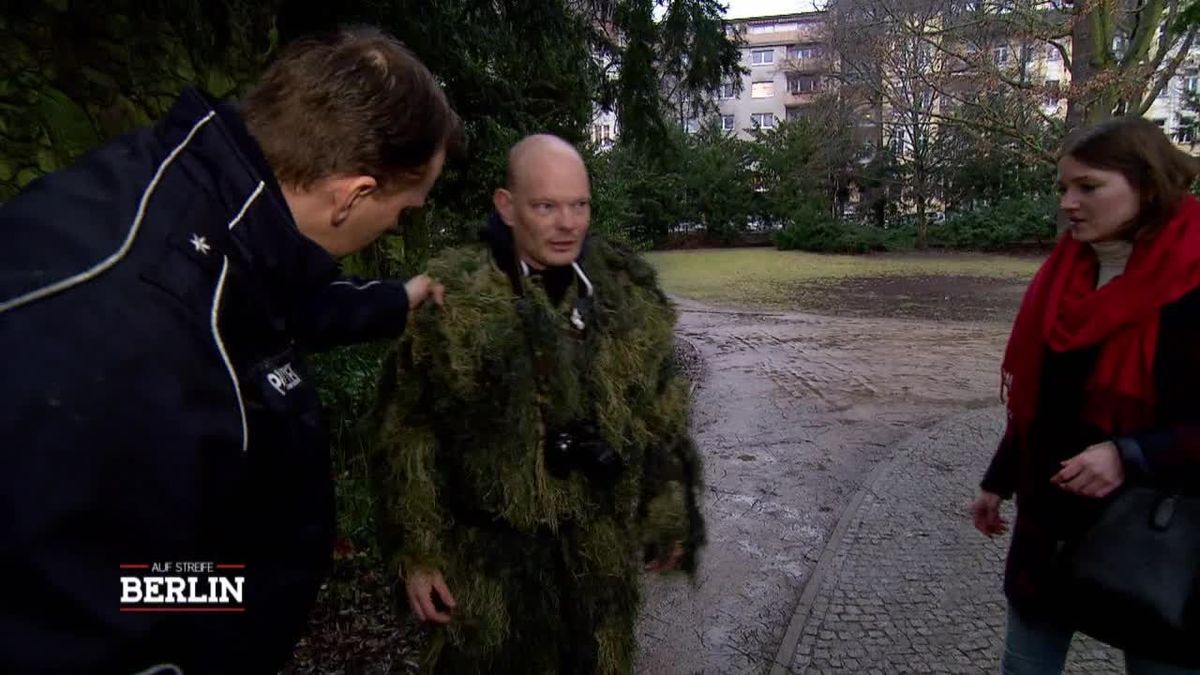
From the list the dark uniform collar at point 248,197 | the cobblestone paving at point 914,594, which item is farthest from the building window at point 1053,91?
the dark uniform collar at point 248,197

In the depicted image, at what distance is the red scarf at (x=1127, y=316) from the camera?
1.87 metres

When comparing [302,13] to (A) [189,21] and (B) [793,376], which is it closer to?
(A) [189,21]

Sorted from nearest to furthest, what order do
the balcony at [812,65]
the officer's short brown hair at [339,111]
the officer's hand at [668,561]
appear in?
the officer's short brown hair at [339,111]
the officer's hand at [668,561]
the balcony at [812,65]

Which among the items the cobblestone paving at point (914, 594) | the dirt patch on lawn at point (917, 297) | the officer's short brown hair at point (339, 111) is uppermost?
the officer's short brown hair at point (339, 111)

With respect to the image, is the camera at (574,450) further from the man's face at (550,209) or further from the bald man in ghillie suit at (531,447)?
the man's face at (550,209)

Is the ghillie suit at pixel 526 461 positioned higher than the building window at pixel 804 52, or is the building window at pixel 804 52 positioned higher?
the building window at pixel 804 52

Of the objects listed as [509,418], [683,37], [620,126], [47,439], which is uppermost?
[683,37]

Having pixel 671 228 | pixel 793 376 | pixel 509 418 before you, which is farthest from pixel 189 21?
pixel 671 228

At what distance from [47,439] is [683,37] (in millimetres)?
4918

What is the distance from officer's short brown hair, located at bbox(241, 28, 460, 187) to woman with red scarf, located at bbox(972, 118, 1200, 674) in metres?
1.78

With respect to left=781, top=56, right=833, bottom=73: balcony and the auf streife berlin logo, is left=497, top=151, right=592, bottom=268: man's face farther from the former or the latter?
left=781, top=56, right=833, bottom=73: balcony

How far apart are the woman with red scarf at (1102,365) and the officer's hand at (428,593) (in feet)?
5.23

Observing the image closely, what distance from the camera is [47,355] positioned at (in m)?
0.78

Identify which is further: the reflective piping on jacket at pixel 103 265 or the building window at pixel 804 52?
the building window at pixel 804 52
